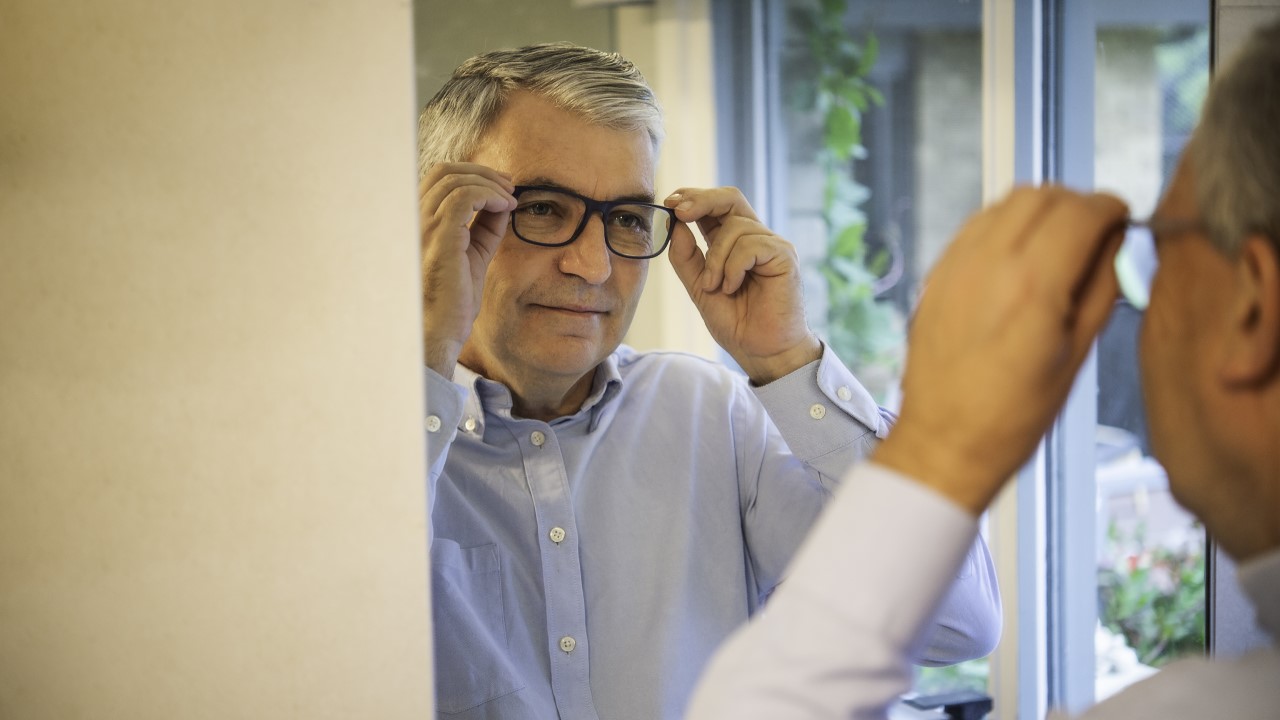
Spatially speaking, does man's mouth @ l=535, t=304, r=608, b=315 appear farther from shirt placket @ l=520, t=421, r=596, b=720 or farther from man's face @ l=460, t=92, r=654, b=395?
shirt placket @ l=520, t=421, r=596, b=720

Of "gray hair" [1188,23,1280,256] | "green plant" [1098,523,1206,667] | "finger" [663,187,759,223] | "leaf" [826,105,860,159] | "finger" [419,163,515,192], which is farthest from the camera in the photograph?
"leaf" [826,105,860,159]

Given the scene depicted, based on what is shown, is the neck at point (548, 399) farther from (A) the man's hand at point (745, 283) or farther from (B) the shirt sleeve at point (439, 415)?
(B) the shirt sleeve at point (439, 415)

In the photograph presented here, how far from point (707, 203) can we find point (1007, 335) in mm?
530

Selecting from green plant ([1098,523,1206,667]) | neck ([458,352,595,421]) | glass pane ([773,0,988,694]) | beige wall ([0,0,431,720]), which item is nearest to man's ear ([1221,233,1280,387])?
beige wall ([0,0,431,720])

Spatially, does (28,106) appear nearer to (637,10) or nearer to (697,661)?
(637,10)

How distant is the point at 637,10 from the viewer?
96 centimetres

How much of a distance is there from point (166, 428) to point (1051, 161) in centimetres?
103

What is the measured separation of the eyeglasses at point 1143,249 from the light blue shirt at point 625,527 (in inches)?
11.5

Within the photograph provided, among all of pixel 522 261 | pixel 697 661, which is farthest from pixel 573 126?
pixel 697 661

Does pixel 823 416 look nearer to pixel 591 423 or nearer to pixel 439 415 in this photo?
pixel 591 423

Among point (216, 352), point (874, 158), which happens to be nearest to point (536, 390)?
point (216, 352)

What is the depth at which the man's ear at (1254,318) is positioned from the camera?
0.44m

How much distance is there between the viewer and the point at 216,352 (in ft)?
2.00

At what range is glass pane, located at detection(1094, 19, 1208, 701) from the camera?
114 cm
